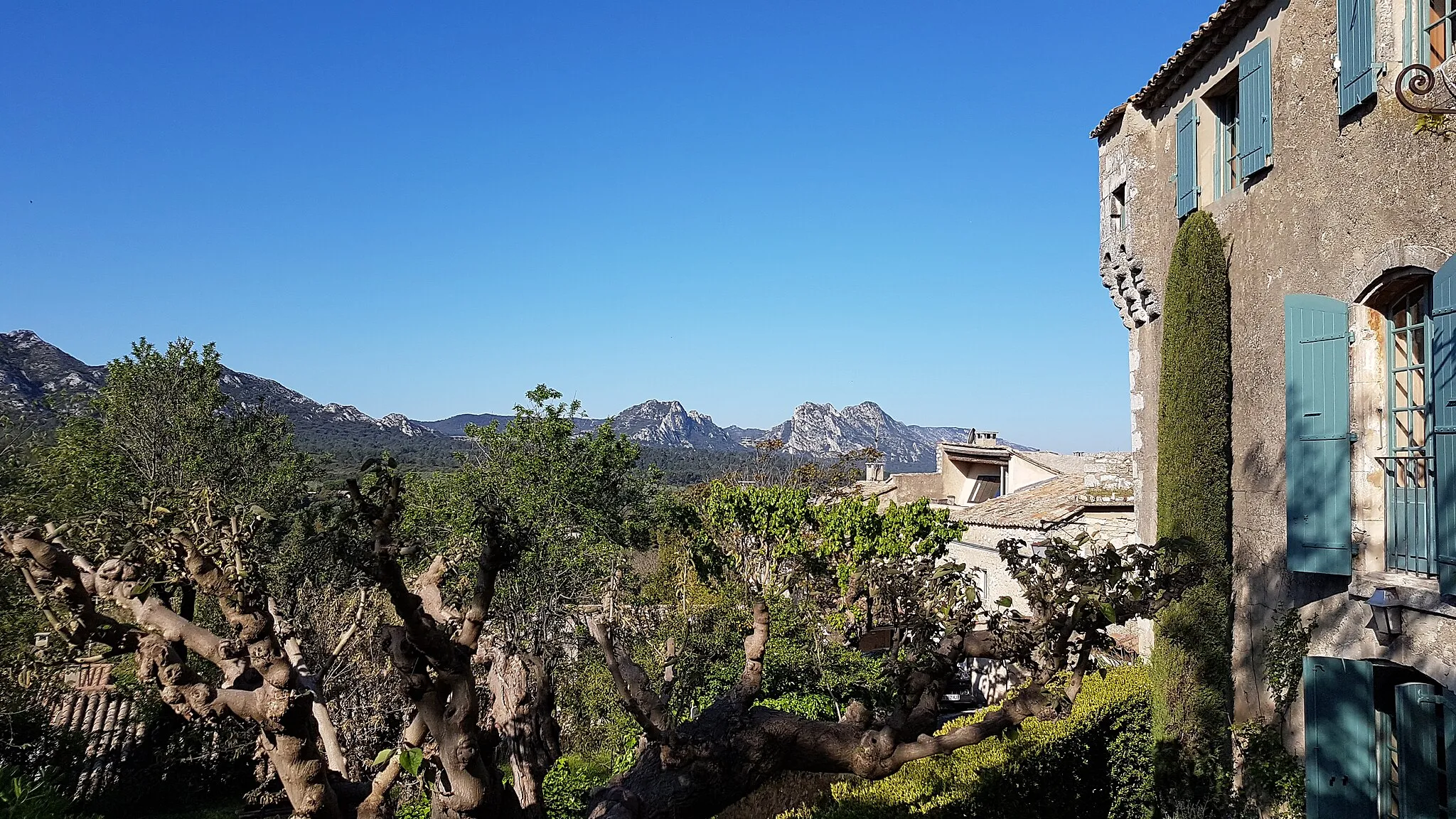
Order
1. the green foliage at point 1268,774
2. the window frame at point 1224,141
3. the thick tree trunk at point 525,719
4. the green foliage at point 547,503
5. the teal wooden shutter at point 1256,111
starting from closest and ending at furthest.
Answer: the thick tree trunk at point 525,719 → the green foliage at point 1268,774 → the teal wooden shutter at point 1256,111 → the window frame at point 1224,141 → the green foliage at point 547,503

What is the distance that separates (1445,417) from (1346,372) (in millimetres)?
1351

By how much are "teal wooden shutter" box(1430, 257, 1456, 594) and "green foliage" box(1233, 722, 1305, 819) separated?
3309mm

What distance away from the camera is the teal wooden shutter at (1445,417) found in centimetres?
679

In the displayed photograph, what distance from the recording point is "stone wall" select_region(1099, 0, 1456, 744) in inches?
298

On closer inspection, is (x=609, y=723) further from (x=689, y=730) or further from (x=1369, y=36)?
(x=1369, y=36)

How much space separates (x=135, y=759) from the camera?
1462cm

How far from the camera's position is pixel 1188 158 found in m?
11.5

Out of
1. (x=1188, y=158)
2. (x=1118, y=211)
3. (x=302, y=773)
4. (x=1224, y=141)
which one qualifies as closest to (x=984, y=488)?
(x=1118, y=211)

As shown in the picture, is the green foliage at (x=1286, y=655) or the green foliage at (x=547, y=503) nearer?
the green foliage at (x=1286, y=655)

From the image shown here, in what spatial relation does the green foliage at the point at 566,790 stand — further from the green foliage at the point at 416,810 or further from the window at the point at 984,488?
the window at the point at 984,488

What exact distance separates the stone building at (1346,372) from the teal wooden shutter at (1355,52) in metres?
0.02

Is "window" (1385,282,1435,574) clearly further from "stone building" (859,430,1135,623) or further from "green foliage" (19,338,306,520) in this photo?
"green foliage" (19,338,306,520)

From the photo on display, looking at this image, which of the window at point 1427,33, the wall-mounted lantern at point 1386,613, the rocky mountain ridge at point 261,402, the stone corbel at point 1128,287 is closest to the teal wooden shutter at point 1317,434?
the wall-mounted lantern at point 1386,613

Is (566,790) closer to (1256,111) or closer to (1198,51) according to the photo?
(1256,111)
